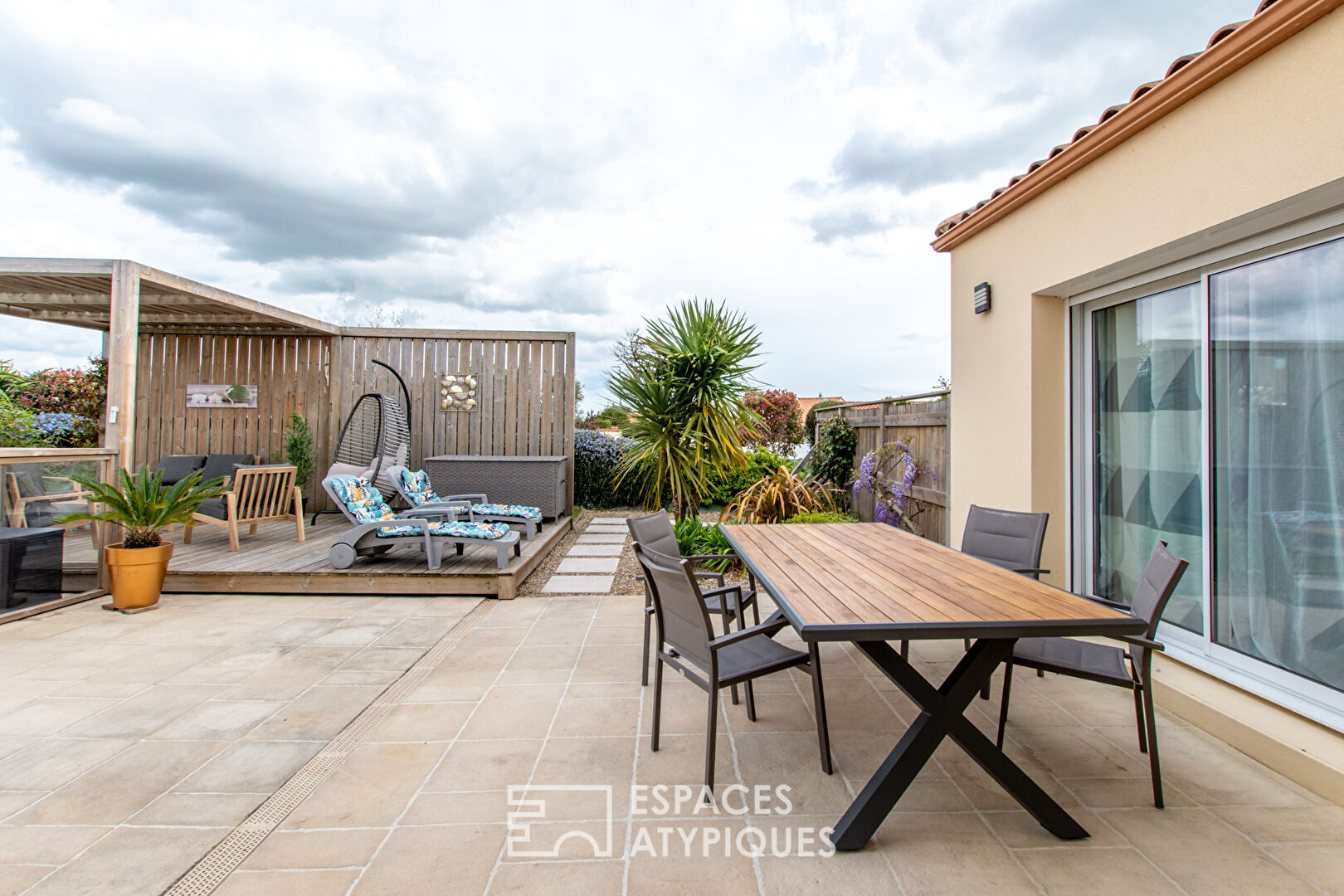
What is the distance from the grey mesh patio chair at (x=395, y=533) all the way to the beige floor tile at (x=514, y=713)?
195 cm

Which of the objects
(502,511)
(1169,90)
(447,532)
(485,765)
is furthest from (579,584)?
(1169,90)

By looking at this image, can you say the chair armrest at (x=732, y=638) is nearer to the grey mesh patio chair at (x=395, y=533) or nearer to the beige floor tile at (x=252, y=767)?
the beige floor tile at (x=252, y=767)

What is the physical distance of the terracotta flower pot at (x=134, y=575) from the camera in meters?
4.02

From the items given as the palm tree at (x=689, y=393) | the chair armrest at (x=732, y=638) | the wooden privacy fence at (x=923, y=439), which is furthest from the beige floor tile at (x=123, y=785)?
the wooden privacy fence at (x=923, y=439)

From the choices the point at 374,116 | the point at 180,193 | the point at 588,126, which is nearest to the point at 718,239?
the point at 588,126

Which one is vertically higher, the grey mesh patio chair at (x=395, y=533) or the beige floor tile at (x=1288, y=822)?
the grey mesh patio chair at (x=395, y=533)

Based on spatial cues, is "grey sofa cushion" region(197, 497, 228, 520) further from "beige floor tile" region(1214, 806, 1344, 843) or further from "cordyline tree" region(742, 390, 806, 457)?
"cordyline tree" region(742, 390, 806, 457)

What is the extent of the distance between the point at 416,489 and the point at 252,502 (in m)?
1.65

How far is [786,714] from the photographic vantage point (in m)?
2.56

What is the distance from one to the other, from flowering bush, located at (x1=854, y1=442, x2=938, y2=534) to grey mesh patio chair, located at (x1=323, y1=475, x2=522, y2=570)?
3356 mm

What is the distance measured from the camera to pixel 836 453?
7398 millimetres

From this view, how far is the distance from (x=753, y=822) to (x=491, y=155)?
26.9 feet

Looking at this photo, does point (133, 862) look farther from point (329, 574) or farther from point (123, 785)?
point (329, 574)

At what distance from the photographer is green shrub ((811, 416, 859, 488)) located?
7277 millimetres
